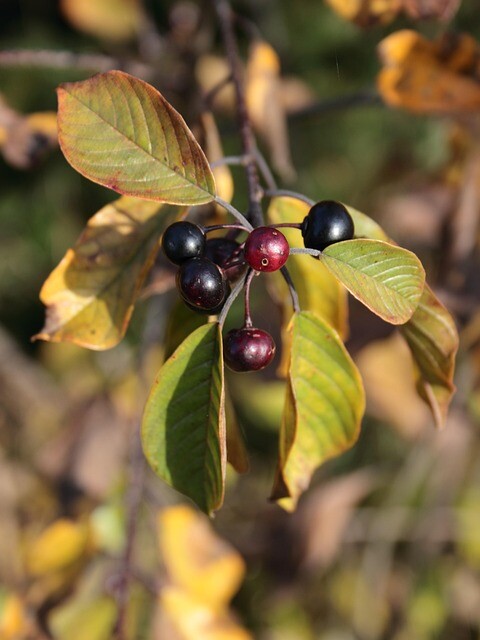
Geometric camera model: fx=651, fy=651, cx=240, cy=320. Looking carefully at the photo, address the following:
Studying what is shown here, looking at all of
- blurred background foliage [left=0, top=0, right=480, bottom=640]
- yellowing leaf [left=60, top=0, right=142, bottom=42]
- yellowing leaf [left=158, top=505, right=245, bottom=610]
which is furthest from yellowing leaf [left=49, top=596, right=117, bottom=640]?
yellowing leaf [left=60, top=0, right=142, bottom=42]

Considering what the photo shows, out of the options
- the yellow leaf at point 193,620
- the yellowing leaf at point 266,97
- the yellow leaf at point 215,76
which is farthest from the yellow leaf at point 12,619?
the yellow leaf at point 215,76

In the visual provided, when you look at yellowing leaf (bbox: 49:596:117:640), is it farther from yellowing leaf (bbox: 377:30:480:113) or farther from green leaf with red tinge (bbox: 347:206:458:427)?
yellowing leaf (bbox: 377:30:480:113)

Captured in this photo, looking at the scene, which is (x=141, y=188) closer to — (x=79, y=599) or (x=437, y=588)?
(x=79, y=599)

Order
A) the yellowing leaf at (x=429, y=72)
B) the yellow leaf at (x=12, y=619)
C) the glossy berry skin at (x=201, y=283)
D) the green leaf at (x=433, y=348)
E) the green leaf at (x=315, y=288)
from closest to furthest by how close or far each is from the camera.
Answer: the glossy berry skin at (x=201, y=283) < the green leaf at (x=433, y=348) < the green leaf at (x=315, y=288) < the yellowing leaf at (x=429, y=72) < the yellow leaf at (x=12, y=619)

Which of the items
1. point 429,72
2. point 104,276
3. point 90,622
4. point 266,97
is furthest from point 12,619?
point 429,72

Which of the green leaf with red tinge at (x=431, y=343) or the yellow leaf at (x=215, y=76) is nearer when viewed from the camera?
the green leaf with red tinge at (x=431, y=343)

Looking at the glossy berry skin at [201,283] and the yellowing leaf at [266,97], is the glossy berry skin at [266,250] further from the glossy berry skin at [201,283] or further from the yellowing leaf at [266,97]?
the yellowing leaf at [266,97]

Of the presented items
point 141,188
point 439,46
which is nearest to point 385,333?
point 439,46

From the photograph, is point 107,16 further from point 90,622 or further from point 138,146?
point 90,622
